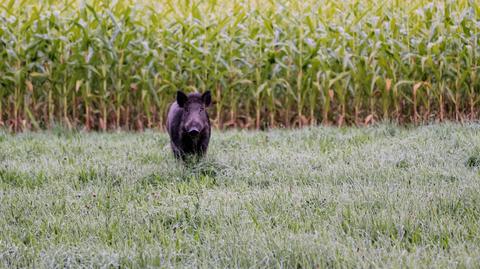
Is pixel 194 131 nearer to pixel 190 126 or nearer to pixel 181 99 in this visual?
pixel 190 126

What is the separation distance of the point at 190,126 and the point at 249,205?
5.49 ft

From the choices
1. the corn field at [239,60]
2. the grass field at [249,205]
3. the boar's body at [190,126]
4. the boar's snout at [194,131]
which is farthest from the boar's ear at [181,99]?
the corn field at [239,60]

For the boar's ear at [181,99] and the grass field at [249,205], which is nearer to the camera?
the grass field at [249,205]

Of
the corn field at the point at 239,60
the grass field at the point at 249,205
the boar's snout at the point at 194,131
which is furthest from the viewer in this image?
the corn field at the point at 239,60

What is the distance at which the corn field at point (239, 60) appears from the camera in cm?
980

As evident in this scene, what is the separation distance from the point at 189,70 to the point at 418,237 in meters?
6.40

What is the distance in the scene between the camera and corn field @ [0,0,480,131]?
980 cm

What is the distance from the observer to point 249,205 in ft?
15.7

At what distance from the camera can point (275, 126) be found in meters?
10.4

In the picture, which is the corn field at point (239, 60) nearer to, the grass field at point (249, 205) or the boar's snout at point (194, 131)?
the grass field at point (249, 205)

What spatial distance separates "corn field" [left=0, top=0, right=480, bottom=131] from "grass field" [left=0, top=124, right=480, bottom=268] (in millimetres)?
2330

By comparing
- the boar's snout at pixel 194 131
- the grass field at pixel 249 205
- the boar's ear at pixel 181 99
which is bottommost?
the grass field at pixel 249 205

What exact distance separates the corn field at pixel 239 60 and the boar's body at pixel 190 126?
3.13 metres

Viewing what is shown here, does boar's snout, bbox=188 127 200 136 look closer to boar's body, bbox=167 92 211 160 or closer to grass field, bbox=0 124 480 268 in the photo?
boar's body, bbox=167 92 211 160
